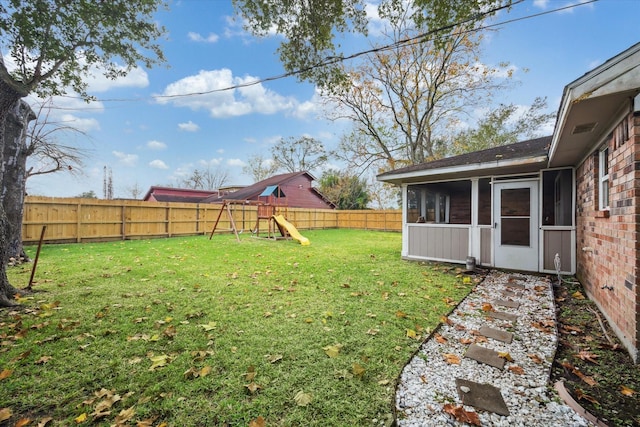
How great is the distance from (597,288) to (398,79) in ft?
51.5

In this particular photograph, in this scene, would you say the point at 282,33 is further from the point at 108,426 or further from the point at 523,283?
the point at 523,283

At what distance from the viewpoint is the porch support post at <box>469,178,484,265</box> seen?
20.5 feet

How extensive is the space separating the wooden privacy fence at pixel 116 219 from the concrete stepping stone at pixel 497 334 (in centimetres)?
1186

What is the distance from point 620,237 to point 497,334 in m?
1.56

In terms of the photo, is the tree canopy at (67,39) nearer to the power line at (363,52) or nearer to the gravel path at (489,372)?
the power line at (363,52)

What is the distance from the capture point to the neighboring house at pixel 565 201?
238 cm

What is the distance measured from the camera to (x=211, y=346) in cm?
251

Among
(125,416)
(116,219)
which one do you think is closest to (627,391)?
(125,416)

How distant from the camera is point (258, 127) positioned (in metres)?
21.0

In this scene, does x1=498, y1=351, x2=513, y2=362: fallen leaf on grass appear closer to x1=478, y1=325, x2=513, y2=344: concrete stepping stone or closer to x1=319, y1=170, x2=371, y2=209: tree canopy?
x1=478, y1=325, x2=513, y2=344: concrete stepping stone

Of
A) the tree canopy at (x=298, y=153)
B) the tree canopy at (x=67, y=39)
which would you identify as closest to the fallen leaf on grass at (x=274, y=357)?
the tree canopy at (x=67, y=39)

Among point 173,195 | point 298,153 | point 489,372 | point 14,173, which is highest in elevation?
point 298,153

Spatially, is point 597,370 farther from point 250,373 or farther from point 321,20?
point 321,20

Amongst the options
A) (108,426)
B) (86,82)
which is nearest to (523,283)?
(108,426)
